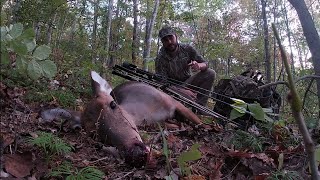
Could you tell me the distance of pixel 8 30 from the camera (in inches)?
79.4

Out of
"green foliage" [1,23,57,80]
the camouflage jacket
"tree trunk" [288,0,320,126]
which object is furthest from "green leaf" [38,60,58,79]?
"tree trunk" [288,0,320,126]

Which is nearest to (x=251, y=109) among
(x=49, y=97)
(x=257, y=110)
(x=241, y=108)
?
(x=257, y=110)

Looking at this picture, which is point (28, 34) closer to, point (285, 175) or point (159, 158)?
point (159, 158)

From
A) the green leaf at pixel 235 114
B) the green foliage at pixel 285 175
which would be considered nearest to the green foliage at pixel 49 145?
the green leaf at pixel 235 114

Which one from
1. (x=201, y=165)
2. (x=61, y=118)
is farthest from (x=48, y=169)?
(x=61, y=118)

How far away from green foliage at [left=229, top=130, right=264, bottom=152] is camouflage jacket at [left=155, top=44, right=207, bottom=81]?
145 inches

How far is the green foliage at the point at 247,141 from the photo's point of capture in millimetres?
3331

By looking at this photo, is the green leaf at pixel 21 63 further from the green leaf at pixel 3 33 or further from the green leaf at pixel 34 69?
the green leaf at pixel 3 33

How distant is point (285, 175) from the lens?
2.57 metres

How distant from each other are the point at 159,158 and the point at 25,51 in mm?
1366

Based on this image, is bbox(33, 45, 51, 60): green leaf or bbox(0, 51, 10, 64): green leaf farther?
bbox(33, 45, 51, 60): green leaf

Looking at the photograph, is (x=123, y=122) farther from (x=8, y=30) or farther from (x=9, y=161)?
(x=8, y=30)

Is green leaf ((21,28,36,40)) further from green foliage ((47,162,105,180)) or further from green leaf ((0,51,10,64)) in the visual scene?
green foliage ((47,162,105,180))

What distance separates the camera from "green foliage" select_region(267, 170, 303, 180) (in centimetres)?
256
